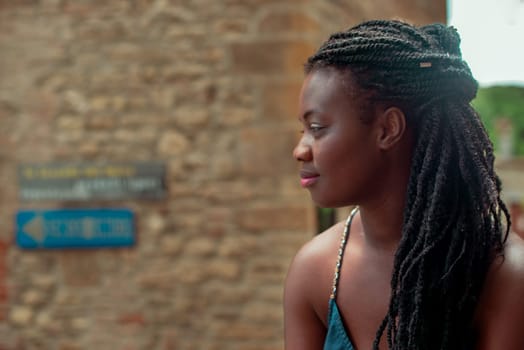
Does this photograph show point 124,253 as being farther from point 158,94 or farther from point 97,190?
point 158,94

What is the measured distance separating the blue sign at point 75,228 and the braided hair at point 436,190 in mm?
3254

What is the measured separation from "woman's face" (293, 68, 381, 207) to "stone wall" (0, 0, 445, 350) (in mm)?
2887

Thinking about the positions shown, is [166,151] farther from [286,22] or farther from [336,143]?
[336,143]

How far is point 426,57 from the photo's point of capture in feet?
4.30

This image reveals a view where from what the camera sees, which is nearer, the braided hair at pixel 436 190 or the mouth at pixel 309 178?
the braided hair at pixel 436 190

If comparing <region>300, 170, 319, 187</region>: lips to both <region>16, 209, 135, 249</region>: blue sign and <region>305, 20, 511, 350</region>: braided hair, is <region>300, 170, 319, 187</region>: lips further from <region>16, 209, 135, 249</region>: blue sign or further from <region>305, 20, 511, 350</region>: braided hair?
<region>16, 209, 135, 249</region>: blue sign

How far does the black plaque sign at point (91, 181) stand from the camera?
4.41 metres

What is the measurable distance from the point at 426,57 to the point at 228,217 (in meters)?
3.13

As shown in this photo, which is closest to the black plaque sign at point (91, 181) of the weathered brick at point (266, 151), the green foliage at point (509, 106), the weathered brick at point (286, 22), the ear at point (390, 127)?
the weathered brick at point (266, 151)

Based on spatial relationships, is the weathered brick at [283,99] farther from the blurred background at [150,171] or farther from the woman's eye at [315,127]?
the woman's eye at [315,127]

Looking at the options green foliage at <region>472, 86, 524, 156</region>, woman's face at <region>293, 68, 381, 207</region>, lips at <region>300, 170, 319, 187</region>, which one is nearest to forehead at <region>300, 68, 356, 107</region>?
woman's face at <region>293, 68, 381, 207</region>

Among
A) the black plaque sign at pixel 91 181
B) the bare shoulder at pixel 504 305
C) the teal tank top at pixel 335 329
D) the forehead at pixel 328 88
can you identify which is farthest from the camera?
the black plaque sign at pixel 91 181

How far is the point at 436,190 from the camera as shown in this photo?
1.30 metres

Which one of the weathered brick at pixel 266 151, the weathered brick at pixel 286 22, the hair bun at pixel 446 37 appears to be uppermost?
the weathered brick at pixel 286 22
